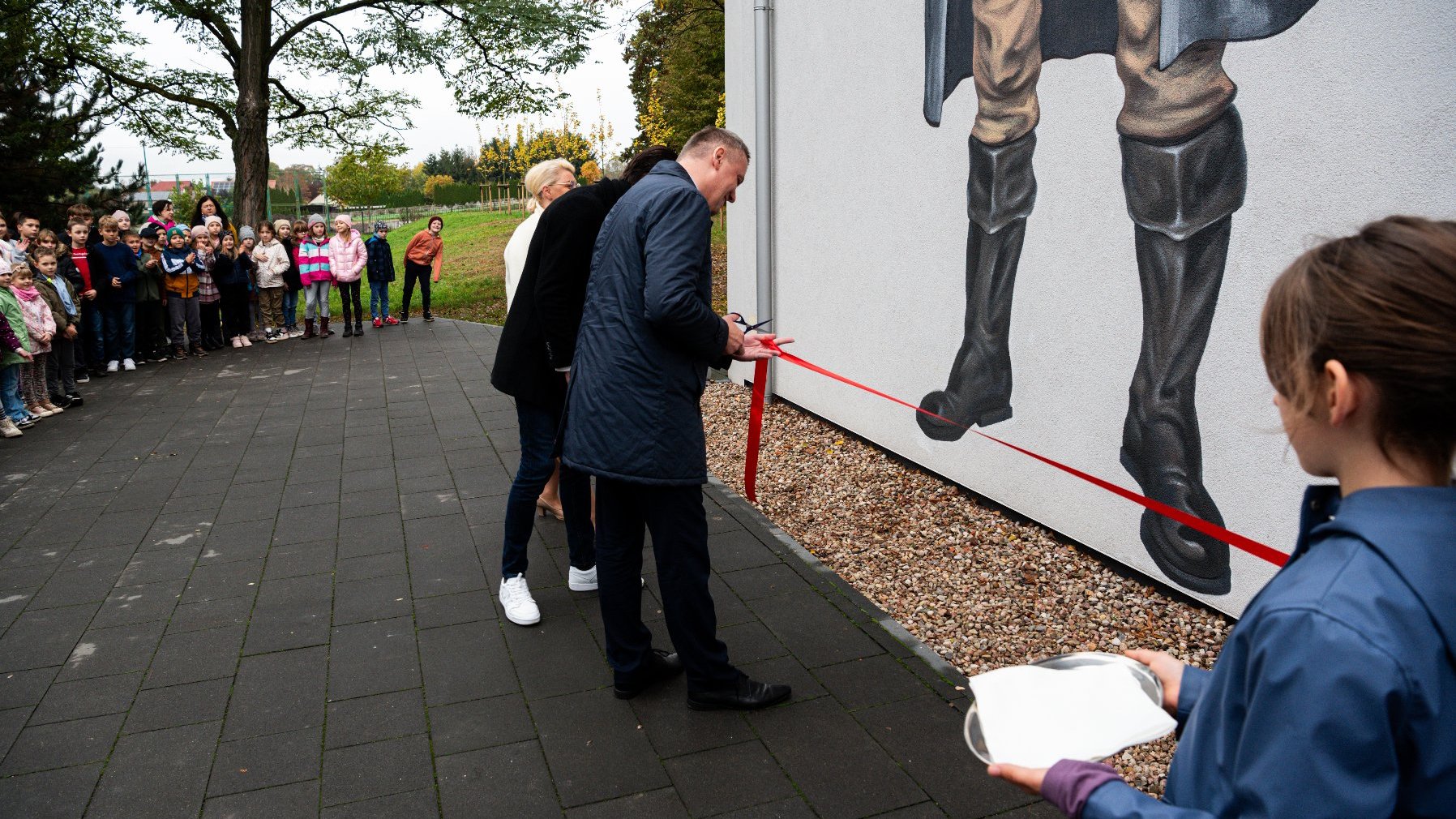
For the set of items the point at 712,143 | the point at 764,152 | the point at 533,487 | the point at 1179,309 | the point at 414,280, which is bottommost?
the point at 533,487

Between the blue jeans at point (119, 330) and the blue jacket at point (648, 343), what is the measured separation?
10.3m

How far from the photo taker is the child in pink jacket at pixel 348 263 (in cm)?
1368

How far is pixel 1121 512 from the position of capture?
469 cm

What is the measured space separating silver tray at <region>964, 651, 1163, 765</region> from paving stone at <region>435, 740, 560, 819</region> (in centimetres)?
190

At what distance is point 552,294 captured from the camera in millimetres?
4039

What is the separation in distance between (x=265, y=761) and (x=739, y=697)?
1.63m

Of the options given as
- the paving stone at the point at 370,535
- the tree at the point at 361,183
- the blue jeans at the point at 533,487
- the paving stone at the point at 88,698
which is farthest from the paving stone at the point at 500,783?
the tree at the point at 361,183

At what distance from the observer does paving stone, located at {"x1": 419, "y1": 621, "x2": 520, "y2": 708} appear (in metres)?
3.75

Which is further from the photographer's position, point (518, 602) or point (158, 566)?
point (158, 566)

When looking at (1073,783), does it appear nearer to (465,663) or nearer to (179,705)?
(465,663)

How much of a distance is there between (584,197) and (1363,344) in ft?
11.0

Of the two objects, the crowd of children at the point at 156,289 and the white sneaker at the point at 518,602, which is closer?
the white sneaker at the point at 518,602

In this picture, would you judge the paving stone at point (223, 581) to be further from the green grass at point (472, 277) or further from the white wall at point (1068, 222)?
the green grass at point (472, 277)

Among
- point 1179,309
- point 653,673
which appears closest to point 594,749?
point 653,673
